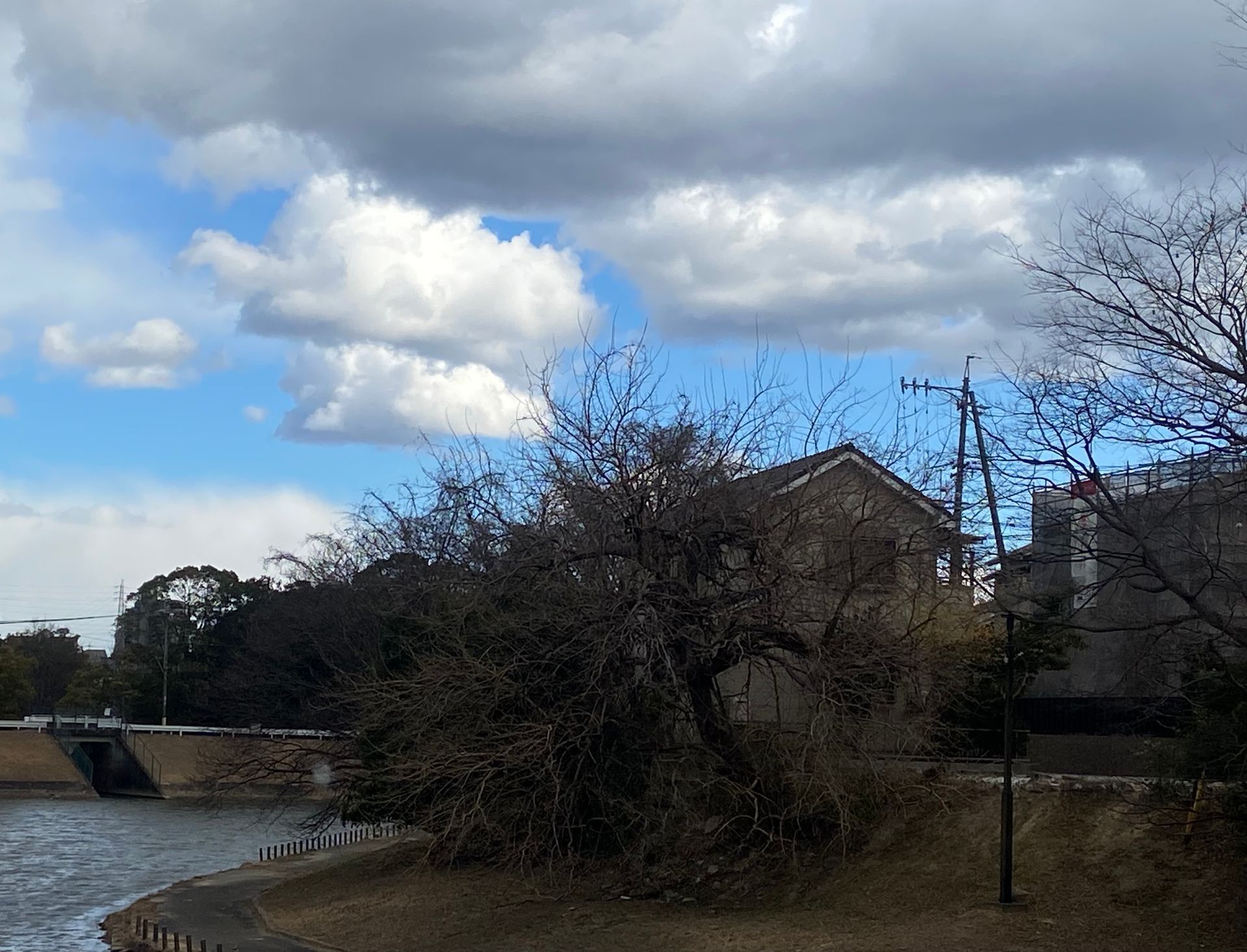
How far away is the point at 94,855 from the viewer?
43.0m

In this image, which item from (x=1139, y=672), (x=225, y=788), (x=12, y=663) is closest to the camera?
(x=1139, y=672)

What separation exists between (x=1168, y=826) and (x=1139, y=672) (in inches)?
90.9

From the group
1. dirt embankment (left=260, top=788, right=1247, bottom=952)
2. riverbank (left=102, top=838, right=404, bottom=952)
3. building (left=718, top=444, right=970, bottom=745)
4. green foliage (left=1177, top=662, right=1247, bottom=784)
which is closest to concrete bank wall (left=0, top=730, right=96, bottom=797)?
riverbank (left=102, top=838, right=404, bottom=952)

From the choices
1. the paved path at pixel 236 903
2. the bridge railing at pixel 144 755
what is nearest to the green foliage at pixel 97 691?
the bridge railing at pixel 144 755

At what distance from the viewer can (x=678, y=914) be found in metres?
19.5

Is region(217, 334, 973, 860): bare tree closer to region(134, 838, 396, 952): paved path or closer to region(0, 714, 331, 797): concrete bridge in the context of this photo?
region(134, 838, 396, 952): paved path

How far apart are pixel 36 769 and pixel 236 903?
55514mm

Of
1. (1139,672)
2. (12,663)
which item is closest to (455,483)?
(1139,672)

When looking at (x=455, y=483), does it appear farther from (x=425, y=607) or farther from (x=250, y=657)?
(x=250, y=657)

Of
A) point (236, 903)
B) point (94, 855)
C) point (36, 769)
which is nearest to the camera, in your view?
point (236, 903)

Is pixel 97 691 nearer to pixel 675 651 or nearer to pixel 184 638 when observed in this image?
pixel 184 638

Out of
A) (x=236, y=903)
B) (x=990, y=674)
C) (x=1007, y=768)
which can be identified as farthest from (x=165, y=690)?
(x=1007, y=768)

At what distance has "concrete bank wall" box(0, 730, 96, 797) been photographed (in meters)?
75.1

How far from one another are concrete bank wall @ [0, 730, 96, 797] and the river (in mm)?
3896
